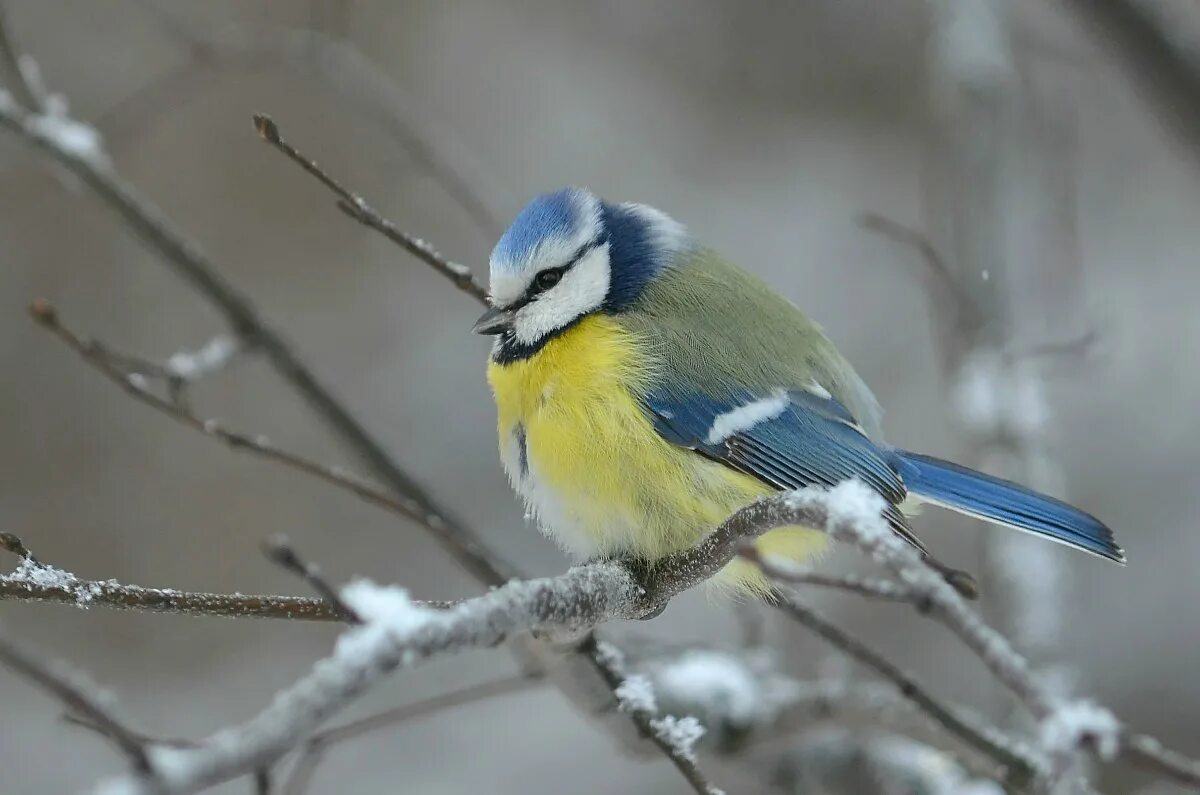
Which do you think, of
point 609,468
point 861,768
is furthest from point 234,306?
point 861,768

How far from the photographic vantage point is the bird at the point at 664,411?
1602 mm

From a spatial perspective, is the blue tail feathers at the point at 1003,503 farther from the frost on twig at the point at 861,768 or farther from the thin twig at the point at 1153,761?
the thin twig at the point at 1153,761

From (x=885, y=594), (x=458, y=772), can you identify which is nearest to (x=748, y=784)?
(x=885, y=594)

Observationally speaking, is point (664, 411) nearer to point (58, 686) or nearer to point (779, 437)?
point (779, 437)

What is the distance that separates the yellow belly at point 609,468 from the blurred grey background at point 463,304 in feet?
5.52

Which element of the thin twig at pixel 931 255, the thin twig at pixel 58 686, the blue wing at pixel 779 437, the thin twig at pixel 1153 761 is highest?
the thin twig at pixel 931 255

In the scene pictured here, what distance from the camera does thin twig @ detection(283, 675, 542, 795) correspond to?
1352 mm

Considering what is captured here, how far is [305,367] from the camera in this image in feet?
6.02

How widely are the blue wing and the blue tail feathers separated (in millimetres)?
45

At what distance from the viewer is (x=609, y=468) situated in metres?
1.60

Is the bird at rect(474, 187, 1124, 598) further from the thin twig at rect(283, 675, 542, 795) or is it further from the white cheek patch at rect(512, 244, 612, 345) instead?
the thin twig at rect(283, 675, 542, 795)

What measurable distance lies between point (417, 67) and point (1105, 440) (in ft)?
9.32

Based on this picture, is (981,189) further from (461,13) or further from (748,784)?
(461,13)

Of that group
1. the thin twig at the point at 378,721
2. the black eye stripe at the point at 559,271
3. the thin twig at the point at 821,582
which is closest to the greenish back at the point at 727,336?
the black eye stripe at the point at 559,271
